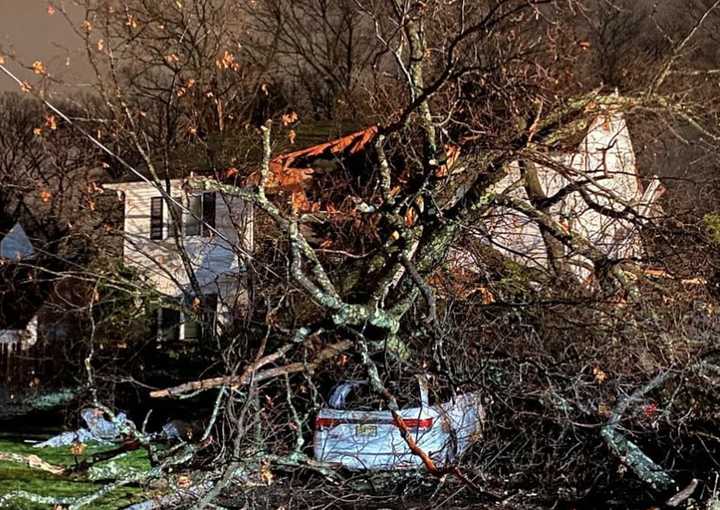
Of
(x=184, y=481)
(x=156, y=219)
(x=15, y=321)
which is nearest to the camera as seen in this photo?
(x=184, y=481)

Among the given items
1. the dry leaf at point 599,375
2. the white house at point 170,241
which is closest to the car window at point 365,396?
the dry leaf at point 599,375

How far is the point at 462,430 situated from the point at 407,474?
84 cm

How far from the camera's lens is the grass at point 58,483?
8305mm

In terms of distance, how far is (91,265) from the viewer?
55.3 feet

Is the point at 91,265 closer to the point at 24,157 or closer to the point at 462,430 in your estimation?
the point at 462,430

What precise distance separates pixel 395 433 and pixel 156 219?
13502 millimetres

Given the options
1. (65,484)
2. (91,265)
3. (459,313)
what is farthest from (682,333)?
(91,265)

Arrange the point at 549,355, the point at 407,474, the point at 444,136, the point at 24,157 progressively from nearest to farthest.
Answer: the point at 407,474 < the point at 549,355 < the point at 444,136 < the point at 24,157

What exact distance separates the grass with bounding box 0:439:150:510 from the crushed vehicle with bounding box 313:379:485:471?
2151 mm

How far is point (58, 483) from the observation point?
946 cm

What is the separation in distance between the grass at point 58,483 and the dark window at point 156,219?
906 cm

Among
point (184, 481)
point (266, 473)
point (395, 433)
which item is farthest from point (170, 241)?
point (266, 473)

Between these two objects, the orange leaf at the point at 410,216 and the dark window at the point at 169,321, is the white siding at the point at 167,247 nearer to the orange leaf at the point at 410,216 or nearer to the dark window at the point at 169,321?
the dark window at the point at 169,321

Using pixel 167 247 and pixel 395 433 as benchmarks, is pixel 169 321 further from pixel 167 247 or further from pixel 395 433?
pixel 395 433
